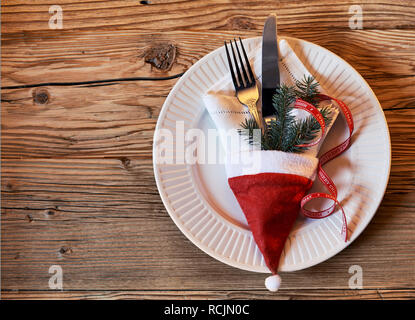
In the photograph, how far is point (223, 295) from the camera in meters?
0.62

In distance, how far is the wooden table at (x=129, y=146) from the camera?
23.9 inches

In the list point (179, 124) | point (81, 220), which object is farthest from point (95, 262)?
point (179, 124)

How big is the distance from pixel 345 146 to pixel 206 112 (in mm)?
233

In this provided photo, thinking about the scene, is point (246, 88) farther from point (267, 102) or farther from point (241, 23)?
point (241, 23)

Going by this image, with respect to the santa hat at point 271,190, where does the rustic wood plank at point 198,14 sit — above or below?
above

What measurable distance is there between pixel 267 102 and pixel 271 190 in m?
0.14

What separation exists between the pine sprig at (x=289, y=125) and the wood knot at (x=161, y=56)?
20 centimetres

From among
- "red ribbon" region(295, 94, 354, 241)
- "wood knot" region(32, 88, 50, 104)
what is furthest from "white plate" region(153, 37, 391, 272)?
"wood knot" region(32, 88, 50, 104)

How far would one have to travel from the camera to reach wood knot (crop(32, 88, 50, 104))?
661mm

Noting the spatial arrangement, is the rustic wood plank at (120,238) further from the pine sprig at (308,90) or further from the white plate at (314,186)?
the pine sprig at (308,90)

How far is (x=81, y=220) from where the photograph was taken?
64 cm

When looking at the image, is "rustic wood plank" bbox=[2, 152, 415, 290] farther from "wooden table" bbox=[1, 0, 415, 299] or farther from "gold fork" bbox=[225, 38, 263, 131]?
"gold fork" bbox=[225, 38, 263, 131]

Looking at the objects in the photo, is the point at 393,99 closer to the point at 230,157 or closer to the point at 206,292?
the point at 230,157

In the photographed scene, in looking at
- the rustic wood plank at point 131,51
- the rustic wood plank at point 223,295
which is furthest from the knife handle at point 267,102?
the rustic wood plank at point 223,295
